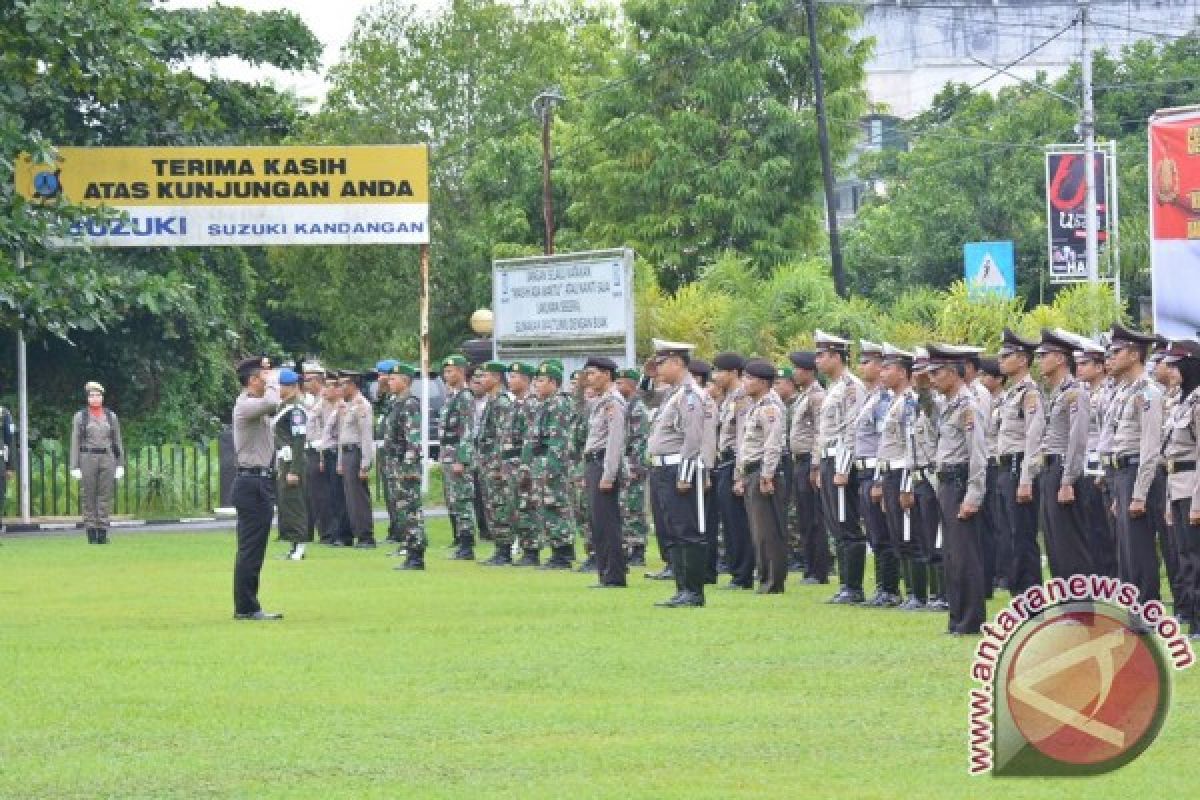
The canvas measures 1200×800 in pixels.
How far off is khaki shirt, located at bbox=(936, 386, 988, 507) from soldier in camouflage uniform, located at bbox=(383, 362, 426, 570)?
341 inches

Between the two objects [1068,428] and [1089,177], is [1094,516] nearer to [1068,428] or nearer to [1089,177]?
[1068,428]

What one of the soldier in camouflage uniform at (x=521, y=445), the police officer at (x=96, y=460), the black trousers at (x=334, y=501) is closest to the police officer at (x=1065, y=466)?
the soldier in camouflage uniform at (x=521, y=445)

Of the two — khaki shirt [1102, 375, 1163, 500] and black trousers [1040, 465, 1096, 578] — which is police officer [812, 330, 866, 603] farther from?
khaki shirt [1102, 375, 1163, 500]

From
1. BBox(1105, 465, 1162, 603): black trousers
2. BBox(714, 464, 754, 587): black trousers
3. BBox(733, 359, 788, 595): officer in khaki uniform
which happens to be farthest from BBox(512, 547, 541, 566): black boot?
BBox(1105, 465, 1162, 603): black trousers

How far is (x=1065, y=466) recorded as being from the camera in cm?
1875

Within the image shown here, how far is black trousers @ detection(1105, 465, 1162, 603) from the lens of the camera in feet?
56.5

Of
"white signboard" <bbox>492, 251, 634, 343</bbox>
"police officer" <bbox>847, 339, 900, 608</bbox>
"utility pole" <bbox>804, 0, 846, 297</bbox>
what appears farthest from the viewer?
"utility pole" <bbox>804, 0, 846, 297</bbox>

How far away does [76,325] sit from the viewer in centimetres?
3381

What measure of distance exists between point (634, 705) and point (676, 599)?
6.61 metres

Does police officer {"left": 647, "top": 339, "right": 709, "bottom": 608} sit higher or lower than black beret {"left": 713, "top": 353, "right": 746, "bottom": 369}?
lower

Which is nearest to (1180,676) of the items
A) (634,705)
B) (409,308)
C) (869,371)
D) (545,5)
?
(634,705)

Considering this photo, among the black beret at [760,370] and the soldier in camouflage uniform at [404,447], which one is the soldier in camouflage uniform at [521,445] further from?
the black beret at [760,370]

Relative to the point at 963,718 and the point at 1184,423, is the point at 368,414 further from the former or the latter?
the point at 963,718

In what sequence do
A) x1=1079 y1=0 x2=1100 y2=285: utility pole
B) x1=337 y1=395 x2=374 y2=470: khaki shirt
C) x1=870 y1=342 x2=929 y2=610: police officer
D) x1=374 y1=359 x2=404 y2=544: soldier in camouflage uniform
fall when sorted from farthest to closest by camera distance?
x1=1079 y1=0 x2=1100 y2=285: utility pole < x1=337 y1=395 x2=374 y2=470: khaki shirt < x1=374 y1=359 x2=404 y2=544: soldier in camouflage uniform < x1=870 y1=342 x2=929 y2=610: police officer
